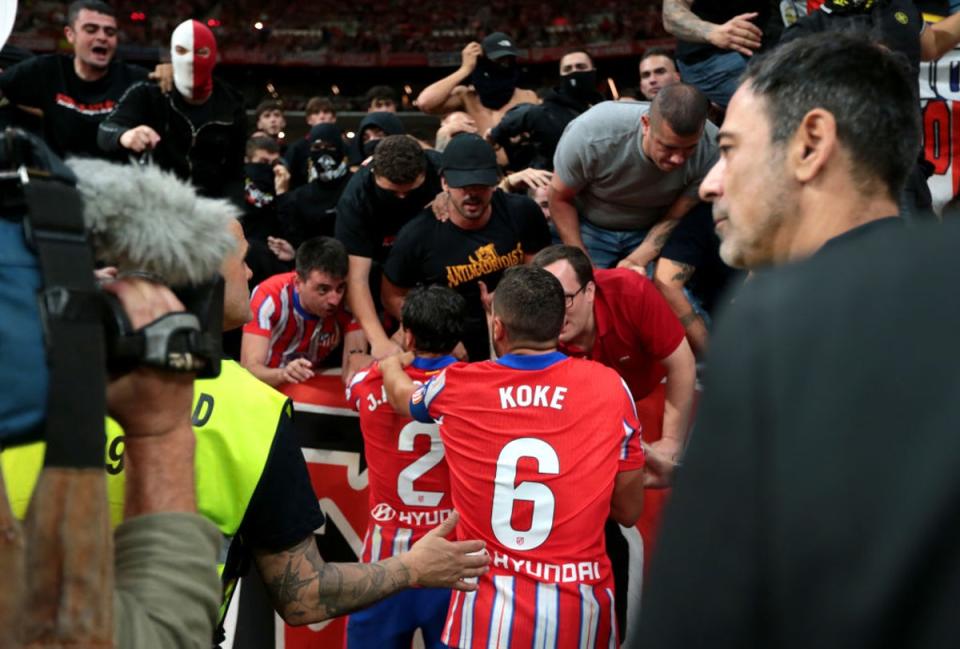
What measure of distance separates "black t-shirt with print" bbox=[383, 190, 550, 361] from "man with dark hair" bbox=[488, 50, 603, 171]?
0.94 m

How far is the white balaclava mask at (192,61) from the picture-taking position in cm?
556

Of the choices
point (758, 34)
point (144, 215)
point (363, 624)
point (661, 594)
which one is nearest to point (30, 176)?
point (144, 215)

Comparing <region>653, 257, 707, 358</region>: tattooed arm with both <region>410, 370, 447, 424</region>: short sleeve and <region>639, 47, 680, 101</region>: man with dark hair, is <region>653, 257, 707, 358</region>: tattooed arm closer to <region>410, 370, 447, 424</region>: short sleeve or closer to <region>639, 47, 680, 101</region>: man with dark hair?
<region>410, 370, 447, 424</region>: short sleeve

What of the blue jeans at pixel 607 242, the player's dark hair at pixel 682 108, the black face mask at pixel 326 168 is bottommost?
the blue jeans at pixel 607 242

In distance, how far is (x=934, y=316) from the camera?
27.8 inches

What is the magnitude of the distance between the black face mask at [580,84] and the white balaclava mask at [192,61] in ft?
6.91

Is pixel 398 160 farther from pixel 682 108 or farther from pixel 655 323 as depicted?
pixel 655 323

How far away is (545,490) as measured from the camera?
3682 millimetres

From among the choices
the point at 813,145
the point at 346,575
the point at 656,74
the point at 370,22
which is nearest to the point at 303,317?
the point at 656,74

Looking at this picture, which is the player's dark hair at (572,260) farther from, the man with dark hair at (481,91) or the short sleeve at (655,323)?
the man with dark hair at (481,91)

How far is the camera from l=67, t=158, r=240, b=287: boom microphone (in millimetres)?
1386

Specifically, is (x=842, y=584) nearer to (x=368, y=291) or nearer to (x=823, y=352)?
(x=823, y=352)

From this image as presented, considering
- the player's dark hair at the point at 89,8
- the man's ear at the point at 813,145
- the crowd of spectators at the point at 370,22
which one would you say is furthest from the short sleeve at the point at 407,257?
the crowd of spectators at the point at 370,22

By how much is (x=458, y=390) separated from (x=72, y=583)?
8.71 feet
